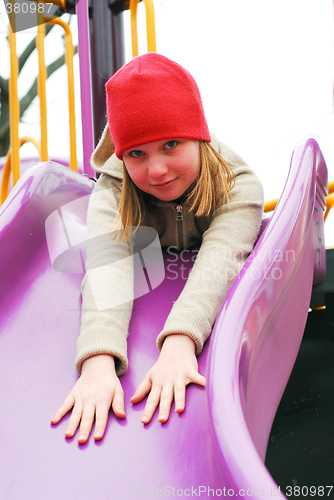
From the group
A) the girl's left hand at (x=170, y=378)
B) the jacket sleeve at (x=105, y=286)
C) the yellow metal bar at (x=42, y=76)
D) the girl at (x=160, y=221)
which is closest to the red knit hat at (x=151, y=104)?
the girl at (x=160, y=221)

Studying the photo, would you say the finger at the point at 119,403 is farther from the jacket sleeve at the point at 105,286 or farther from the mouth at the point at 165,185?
the mouth at the point at 165,185

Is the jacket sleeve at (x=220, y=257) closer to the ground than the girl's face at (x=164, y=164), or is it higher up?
closer to the ground

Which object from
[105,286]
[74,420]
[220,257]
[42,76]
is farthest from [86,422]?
[42,76]

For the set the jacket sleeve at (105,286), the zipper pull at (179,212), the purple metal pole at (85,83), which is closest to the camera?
the jacket sleeve at (105,286)

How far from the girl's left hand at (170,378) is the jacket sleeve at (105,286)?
0.24 feet

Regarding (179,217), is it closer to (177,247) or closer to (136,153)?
(177,247)

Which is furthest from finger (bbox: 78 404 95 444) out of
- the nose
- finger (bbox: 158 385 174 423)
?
the nose

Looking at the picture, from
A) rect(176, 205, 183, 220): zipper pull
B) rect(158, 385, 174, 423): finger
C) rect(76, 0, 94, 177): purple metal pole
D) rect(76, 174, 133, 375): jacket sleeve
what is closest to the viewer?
rect(158, 385, 174, 423): finger

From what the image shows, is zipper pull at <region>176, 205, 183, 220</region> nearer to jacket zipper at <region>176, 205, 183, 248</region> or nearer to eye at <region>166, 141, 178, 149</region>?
jacket zipper at <region>176, 205, 183, 248</region>

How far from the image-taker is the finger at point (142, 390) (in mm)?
676

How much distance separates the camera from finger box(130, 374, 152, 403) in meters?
0.68

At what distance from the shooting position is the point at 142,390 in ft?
2.24

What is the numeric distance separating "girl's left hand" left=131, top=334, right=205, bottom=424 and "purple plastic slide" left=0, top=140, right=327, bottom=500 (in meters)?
0.02

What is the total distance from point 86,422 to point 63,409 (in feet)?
0.18
